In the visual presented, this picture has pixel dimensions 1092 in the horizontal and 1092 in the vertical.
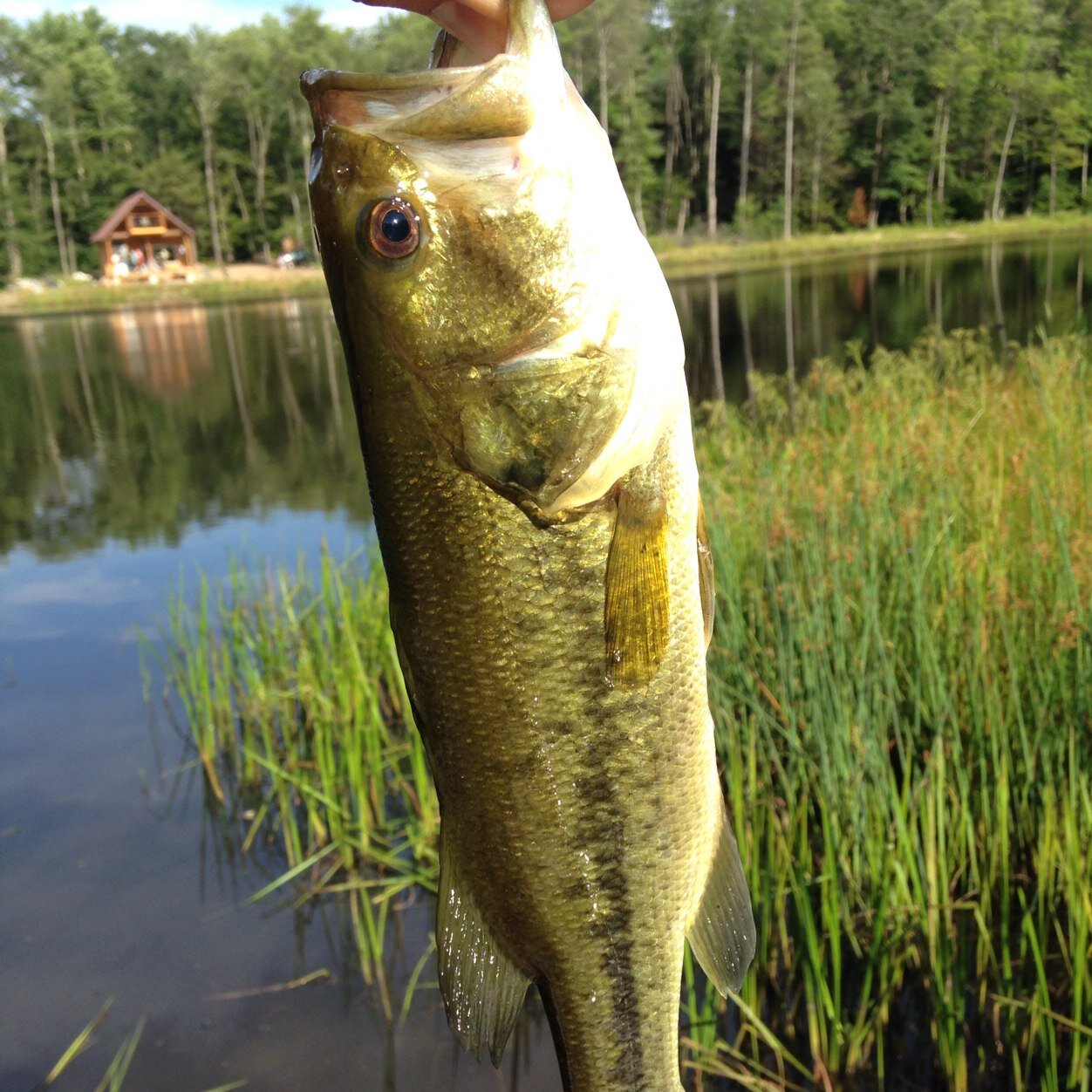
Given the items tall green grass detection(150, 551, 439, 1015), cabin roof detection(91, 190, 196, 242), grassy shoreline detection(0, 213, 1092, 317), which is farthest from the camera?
cabin roof detection(91, 190, 196, 242)

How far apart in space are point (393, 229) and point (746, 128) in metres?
58.0

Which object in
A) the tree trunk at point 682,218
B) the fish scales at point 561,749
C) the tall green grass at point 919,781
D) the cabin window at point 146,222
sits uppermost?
the cabin window at point 146,222

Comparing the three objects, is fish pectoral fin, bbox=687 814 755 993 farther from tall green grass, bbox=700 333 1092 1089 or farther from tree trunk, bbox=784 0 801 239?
tree trunk, bbox=784 0 801 239

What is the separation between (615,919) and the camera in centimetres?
163

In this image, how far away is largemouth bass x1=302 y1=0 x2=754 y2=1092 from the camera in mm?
1438

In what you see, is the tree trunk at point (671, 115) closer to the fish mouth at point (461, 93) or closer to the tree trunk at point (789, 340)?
the tree trunk at point (789, 340)

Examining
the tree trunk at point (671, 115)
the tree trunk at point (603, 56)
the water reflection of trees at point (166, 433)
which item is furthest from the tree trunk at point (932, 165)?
the water reflection of trees at point (166, 433)

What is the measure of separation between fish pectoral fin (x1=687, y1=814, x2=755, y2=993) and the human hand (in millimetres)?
1243

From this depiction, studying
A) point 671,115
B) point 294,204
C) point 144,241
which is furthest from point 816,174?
point 144,241

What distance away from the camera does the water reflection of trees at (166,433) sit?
13539 millimetres

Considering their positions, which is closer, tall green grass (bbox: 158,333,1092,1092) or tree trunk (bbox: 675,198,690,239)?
tall green grass (bbox: 158,333,1092,1092)

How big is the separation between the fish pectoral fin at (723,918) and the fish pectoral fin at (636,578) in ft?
1.31

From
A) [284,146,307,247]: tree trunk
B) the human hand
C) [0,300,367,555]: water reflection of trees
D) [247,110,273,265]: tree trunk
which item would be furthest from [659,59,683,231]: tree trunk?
the human hand

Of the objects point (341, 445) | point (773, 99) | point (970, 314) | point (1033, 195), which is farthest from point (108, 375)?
point (1033, 195)
